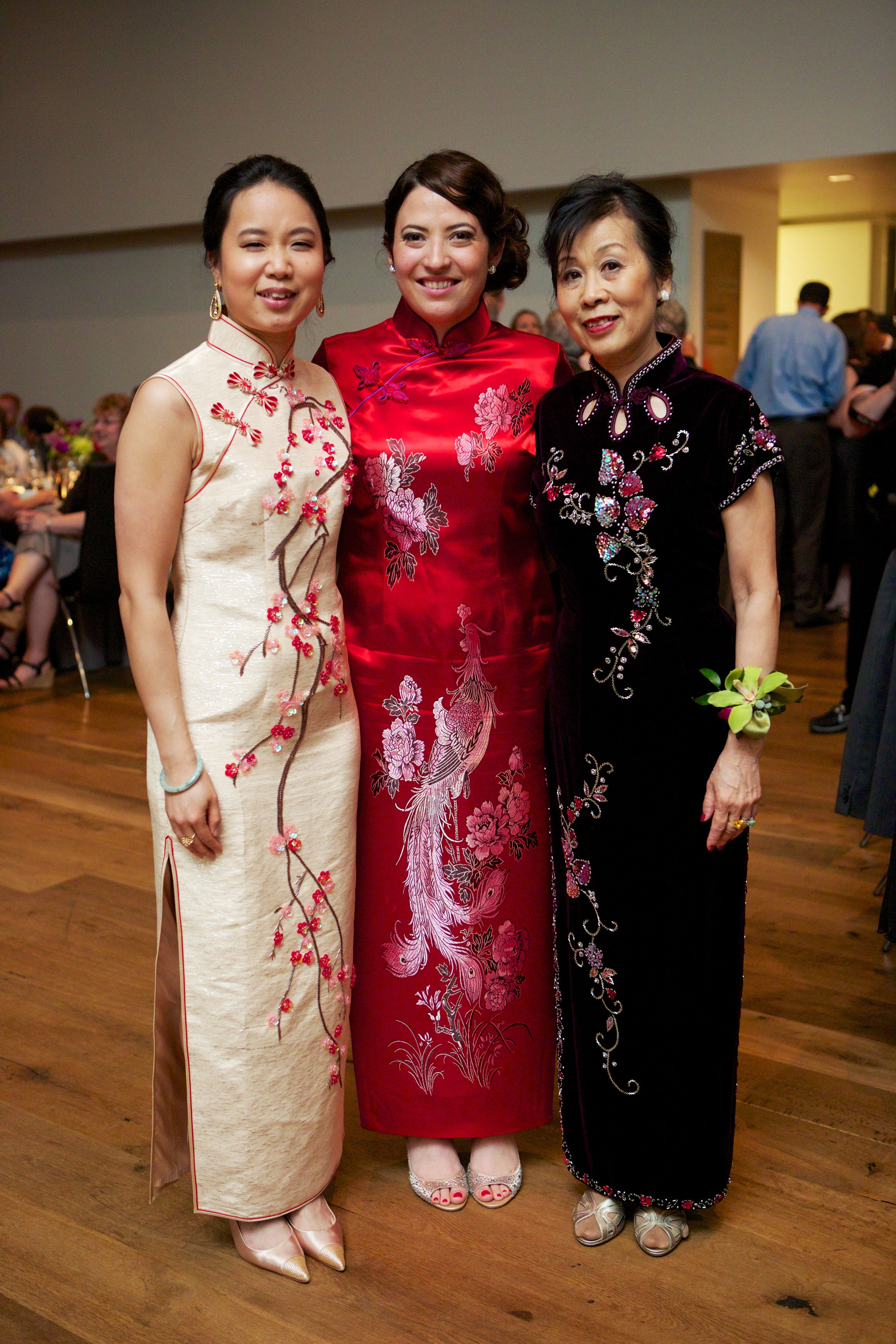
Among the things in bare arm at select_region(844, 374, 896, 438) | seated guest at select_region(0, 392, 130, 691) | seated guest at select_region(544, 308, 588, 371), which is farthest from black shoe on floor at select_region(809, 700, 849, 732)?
seated guest at select_region(0, 392, 130, 691)

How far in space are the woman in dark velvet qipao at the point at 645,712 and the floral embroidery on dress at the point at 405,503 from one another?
164 mm

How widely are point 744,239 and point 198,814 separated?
6.45 m

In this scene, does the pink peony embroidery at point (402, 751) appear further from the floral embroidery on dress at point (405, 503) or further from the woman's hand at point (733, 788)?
the woman's hand at point (733, 788)

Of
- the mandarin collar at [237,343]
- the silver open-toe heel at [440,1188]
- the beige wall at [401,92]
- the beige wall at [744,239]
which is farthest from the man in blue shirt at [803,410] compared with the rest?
the mandarin collar at [237,343]

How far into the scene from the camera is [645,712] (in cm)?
165

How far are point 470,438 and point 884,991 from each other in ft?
5.23

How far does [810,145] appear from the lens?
5840 mm

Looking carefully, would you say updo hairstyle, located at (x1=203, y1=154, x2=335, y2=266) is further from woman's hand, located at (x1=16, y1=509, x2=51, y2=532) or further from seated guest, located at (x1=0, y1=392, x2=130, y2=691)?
woman's hand, located at (x1=16, y1=509, x2=51, y2=532)

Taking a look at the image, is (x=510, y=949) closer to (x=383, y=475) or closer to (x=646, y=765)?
(x=646, y=765)

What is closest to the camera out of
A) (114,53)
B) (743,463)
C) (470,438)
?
(743,463)

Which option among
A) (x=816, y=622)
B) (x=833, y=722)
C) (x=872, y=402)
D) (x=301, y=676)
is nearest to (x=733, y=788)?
(x=301, y=676)

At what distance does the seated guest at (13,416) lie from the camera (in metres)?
7.37

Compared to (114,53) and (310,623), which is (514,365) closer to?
(310,623)

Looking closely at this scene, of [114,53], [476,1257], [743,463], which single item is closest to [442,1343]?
[476,1257]
